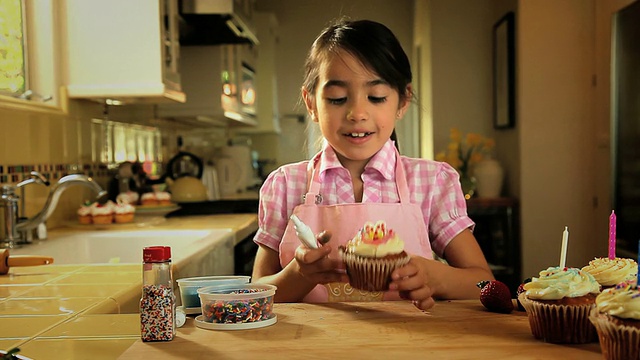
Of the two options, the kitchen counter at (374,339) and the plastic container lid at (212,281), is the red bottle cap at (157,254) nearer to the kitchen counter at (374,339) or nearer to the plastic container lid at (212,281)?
the kitchen counter at (374,339)

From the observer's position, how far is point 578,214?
4957 mm

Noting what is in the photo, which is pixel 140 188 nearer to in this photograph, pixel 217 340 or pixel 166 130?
pixel 166 130

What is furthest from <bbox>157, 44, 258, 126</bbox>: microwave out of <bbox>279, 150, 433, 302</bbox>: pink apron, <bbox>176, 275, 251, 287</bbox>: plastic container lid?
<bbox>176, 275, 251, 287</bbox>: plastic container lid

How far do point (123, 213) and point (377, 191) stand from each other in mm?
1864

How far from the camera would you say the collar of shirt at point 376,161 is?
185 cm

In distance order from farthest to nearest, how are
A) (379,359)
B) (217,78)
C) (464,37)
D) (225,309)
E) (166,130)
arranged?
(464,37) < (166,130) < (217,78) < (225,309) < (379,359)

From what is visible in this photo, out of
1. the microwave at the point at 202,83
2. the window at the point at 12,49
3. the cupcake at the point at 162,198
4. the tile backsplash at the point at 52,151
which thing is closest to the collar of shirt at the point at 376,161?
the tile backsplash at the point at 52,151

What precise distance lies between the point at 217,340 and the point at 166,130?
168 inches

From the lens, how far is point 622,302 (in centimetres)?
105

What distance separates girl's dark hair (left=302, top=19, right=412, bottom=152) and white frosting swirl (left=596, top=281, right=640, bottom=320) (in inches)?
32.6

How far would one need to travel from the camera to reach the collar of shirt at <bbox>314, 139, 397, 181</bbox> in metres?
1.85

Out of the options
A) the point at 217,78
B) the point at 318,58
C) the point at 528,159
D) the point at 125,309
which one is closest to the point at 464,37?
the point at 528,159

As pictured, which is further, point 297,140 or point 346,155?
→ point 297,140

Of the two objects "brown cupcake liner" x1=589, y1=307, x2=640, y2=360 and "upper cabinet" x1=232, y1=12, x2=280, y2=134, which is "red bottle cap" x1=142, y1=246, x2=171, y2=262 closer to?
"brown cupcake liner" x1=589, y1=307, x2=640, y2=360
